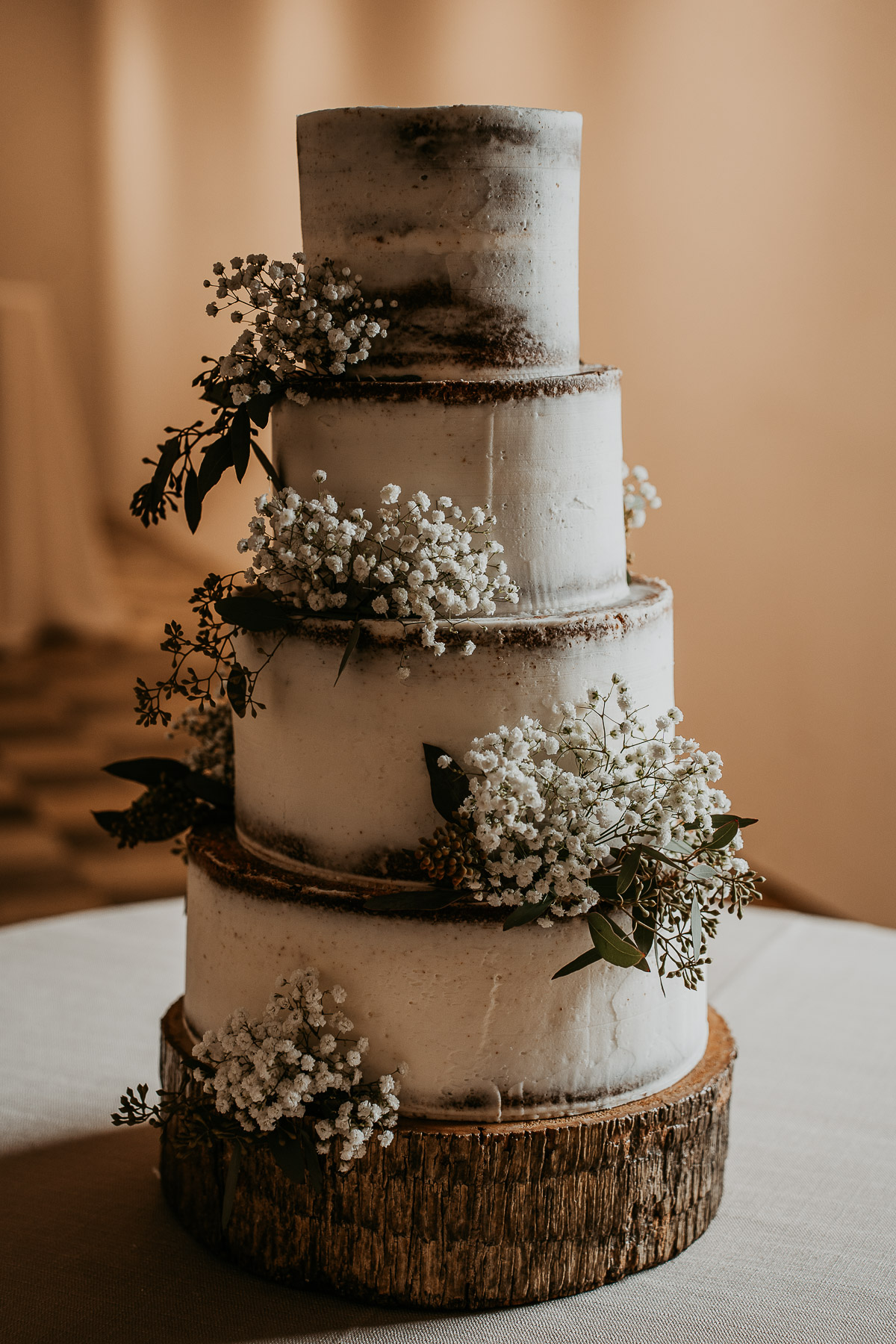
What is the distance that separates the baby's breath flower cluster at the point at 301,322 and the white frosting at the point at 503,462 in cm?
5

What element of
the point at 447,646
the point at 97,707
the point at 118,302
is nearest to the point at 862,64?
the point at 447,646

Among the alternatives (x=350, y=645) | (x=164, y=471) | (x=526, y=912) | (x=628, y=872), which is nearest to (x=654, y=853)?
(x=628, y=872)

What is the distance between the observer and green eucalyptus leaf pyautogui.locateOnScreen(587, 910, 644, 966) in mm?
1588

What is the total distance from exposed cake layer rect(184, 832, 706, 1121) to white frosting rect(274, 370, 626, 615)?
17.2 inches

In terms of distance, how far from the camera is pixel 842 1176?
212 cm

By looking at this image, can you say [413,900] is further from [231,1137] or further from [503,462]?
[503,462]

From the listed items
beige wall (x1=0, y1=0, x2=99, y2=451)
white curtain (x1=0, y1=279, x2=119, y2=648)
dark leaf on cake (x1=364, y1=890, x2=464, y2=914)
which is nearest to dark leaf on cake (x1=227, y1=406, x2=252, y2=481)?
dark leaf on cake (x1=364, y1=890, x2=464, y2=914)

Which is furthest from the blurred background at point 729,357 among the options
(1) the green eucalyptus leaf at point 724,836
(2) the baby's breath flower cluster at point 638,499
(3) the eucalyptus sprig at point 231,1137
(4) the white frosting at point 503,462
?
(3) the eucalyptus sprig at point 231,1137

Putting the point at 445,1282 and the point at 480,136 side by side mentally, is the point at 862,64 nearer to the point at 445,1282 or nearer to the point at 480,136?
the point at 480,136

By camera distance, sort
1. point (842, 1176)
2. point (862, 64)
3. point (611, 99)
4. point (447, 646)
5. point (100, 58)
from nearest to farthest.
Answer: point (447, 646)
point (842, 1176)
point (862, 64)
point (611, 99)
point (100, 58)

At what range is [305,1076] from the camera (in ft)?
5.41

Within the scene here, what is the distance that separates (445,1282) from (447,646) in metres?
0.82

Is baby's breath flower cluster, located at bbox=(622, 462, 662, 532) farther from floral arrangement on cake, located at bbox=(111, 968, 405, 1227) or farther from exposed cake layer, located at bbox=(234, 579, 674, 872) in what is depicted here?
floral arrangement on cake, located at bbox=(111, 968, 405, 1227)

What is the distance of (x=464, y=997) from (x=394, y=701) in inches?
15.1
